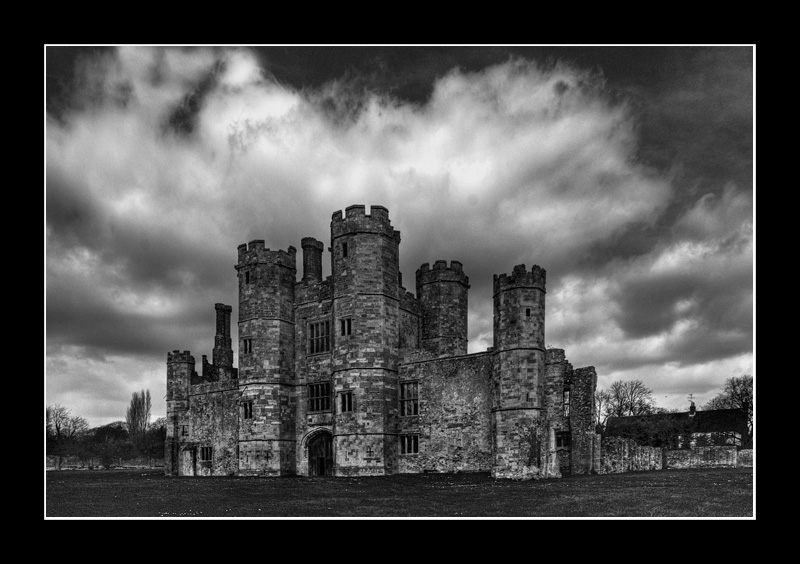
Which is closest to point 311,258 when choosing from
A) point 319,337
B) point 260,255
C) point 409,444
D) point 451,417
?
point 260,255

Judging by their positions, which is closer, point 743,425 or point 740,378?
point 743,425

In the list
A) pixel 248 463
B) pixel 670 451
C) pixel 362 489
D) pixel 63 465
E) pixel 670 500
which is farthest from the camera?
pixel 63 465

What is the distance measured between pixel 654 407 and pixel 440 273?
57.1 meters

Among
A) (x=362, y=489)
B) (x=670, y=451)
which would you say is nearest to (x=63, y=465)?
(x=362, y=489)

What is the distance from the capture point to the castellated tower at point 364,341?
3516 cm

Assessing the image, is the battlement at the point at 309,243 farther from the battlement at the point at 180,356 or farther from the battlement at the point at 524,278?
the battlement at the point at 180,356

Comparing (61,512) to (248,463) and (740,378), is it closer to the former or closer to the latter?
(248,463)

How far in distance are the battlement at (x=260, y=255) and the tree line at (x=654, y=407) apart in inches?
903

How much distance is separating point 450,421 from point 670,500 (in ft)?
54.2

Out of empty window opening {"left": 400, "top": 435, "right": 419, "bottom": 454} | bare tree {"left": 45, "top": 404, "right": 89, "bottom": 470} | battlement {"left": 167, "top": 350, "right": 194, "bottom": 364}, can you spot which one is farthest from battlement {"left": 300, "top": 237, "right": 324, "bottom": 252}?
bare tree {"left": 45, "top": 404, "right": 89, "bottom": 470}

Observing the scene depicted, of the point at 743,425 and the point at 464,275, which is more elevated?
the point at 464,275

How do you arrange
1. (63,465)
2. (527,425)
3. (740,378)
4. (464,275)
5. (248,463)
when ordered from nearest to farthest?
(527,425) → (248,463) → (464,275) → (63,465) → (740,378)

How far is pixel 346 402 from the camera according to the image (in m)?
35.9

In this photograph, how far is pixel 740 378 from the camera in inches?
3004
